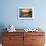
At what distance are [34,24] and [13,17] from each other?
77 centimetres

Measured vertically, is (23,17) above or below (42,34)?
above

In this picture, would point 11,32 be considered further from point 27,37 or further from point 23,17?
point 23,17

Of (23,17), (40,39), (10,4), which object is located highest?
(10,4)

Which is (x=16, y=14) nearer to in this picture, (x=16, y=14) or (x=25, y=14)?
(x=16, y=14)

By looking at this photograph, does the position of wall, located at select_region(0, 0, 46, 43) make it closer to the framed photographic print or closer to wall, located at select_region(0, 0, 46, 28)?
wall, located at select_region(0, 0, 46, 28)

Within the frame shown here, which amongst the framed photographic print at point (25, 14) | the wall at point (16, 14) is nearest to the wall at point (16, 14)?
the wall at point (16, 14)

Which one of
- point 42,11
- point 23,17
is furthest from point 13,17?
point 42,11

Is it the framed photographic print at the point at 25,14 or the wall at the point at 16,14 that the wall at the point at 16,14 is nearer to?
the wall at the point at 16,14

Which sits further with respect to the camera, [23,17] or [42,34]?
[23,17]

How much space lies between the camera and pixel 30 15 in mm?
4320

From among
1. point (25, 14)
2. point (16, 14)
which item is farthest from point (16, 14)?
point (25, 14)

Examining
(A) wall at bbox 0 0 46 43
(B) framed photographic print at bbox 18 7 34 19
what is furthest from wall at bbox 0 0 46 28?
(B) framed photographic print at bbox 18 7 34 19

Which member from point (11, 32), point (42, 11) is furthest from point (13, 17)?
point (42, 11)

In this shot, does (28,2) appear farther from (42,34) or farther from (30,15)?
(42,34)
